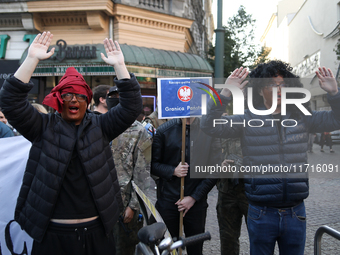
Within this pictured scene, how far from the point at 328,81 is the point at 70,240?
2167 millimetres

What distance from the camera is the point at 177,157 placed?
11.1 ft

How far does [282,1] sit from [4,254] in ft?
186

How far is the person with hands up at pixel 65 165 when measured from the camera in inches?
80.5

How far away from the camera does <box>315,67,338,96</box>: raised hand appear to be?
2.40 meters

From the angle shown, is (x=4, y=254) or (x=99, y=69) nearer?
(x=4, y=254)

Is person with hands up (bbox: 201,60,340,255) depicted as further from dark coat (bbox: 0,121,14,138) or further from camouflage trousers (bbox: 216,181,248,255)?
dark coat (bbox: 0,121,14,138)

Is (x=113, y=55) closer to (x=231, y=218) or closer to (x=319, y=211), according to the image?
(x=231, y=218)

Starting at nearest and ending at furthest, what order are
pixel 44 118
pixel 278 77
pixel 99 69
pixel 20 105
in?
pixel 20 105 < pixel 44 118 < pixel 278 77 < pixel 99 69

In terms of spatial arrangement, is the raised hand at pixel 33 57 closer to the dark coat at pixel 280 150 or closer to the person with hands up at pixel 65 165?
the person with hands up at pixel 65 165

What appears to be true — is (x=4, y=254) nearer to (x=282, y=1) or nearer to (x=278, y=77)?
(x=278, y=77)

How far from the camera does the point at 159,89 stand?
3646mm

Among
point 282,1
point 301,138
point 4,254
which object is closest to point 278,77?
point 301,138

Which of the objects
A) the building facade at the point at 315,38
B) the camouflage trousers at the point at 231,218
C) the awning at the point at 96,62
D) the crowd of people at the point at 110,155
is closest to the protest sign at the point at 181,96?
the crowd of people at the point at 110,155

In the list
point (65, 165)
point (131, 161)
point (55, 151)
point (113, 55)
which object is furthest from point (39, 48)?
point (131, 161)
